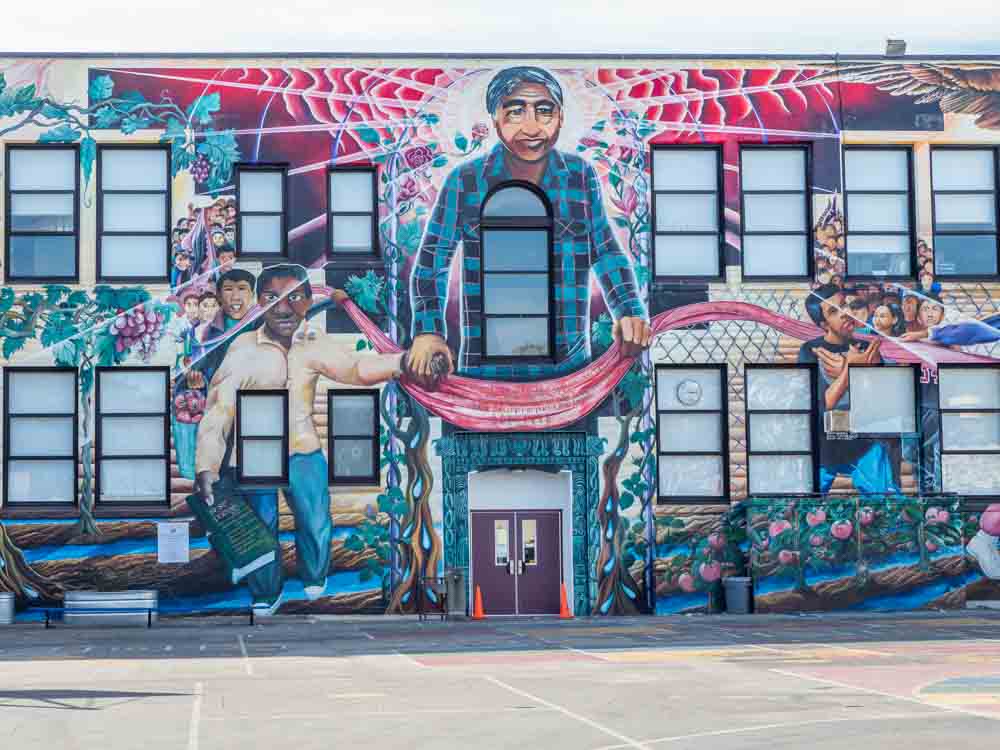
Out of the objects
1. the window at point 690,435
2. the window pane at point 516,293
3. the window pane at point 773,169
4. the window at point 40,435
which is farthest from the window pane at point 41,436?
the window pane at point 773,169

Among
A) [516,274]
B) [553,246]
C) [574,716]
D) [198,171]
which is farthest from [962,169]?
[574,716]

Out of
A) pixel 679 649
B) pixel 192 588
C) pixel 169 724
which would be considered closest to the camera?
pixel 169 724

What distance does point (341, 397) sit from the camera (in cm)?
3447

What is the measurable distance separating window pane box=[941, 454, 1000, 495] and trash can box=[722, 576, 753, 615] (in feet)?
16.5

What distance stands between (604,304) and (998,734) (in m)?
20.9

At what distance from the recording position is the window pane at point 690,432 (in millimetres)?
35000

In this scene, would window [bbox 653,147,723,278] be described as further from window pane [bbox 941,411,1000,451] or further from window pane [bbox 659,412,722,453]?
window pane [bbox 941,411,1000,451]

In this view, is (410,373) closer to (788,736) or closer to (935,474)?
(935,474)

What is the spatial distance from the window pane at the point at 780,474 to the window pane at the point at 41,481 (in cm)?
1423

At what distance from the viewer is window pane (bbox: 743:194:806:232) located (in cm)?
3562

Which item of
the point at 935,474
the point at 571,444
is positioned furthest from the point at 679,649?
the point at 935,474

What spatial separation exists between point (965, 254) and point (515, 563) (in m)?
11.9

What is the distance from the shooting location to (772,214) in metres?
35.7

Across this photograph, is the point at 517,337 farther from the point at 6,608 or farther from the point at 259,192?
the point at 6,608
